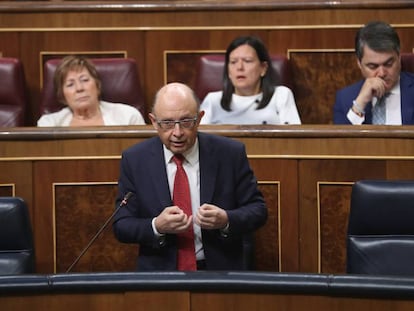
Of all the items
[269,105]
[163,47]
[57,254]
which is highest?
[163,47]

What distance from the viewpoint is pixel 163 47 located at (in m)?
2.47

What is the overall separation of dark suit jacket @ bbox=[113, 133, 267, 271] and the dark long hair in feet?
1.83

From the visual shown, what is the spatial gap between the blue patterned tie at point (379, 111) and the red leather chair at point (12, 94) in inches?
31.3

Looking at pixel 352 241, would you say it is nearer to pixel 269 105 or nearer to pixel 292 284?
pixel 292 284

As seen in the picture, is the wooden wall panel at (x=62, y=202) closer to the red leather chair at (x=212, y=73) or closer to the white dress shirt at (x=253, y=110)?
the white dress shirt at (x=253, y=110)

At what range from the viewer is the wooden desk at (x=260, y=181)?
191 cm

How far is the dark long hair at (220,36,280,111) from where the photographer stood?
7.45 feet

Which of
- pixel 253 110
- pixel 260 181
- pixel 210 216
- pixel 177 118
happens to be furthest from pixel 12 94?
pixel 210 216

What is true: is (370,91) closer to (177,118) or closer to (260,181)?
(260,181)

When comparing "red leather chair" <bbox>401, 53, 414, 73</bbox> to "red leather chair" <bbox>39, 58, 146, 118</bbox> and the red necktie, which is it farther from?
the red necktie

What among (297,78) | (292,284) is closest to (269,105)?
(297,78)

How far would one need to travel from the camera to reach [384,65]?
86.1 inches

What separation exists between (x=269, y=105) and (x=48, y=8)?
1.98 feet

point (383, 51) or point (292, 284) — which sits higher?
point (383, 51)
